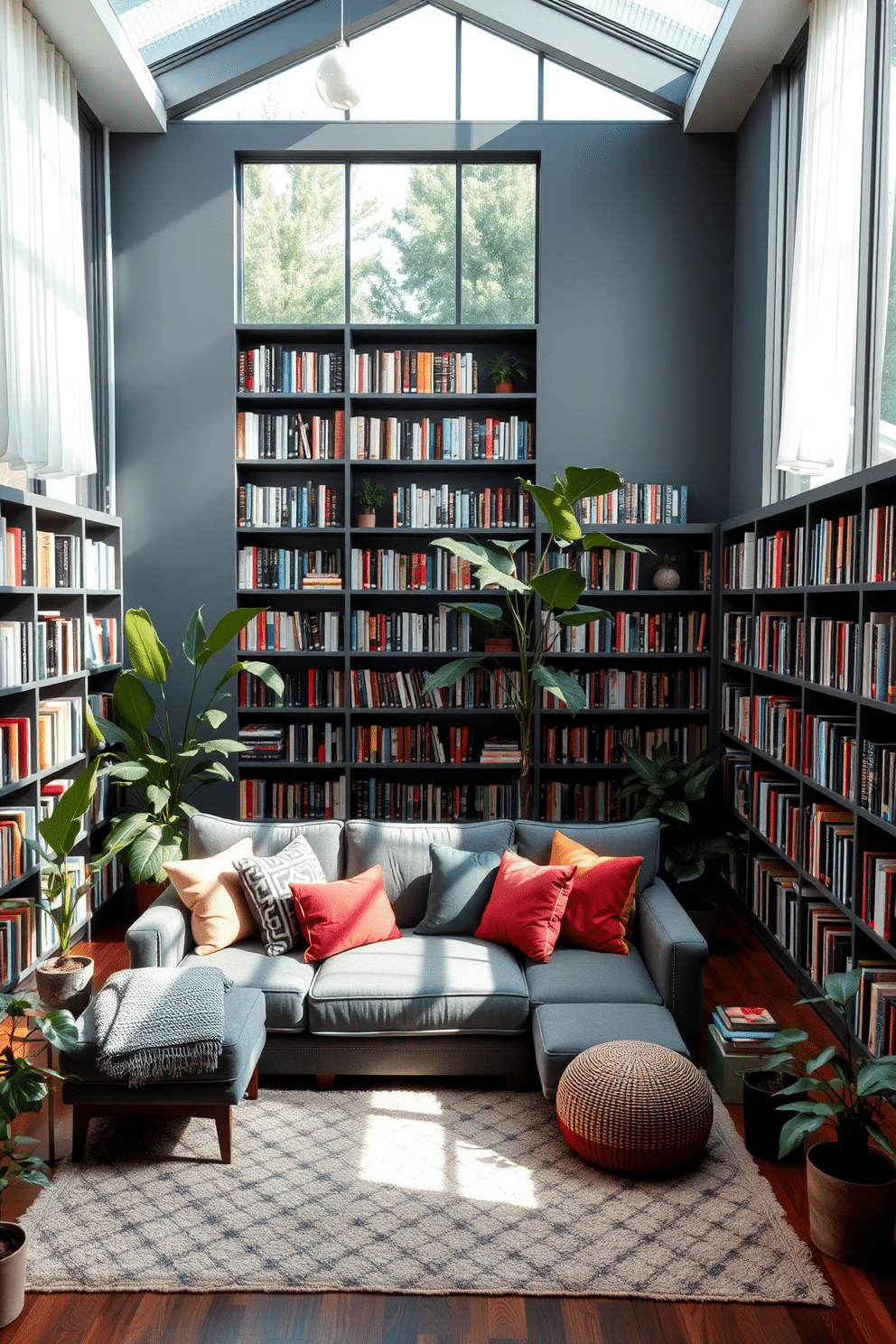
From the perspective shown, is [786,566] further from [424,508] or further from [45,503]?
[45,503]

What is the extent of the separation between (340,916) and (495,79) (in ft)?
16.1

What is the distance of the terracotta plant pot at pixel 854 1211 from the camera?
2.56 metres

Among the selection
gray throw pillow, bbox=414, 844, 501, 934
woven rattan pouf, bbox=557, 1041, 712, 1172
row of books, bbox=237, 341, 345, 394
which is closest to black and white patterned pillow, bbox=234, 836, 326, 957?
gray throw pillow, bbox=414, 844, 501, 934

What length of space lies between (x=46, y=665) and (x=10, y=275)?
166 cm

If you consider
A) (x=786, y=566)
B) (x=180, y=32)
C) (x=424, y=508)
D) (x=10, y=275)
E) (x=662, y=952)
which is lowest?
(x=662, y=952)

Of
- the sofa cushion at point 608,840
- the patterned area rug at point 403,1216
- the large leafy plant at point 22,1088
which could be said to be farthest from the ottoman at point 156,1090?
the sofa cushion at point 608,840

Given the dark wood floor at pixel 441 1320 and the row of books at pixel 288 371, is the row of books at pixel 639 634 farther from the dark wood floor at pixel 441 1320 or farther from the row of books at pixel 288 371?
the dark wood floor at pixel 441 1320

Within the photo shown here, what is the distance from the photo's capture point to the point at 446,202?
6082 mm

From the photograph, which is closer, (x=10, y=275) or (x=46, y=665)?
(x=10, y=275)

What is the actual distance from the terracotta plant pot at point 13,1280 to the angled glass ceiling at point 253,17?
5.47 m

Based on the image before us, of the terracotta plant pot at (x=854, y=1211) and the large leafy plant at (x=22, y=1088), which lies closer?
the large leafy plant at (x=22, y=1088)

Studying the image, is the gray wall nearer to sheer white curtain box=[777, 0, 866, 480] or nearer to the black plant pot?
sheer white curtain box=[777, 0, 866, 480]

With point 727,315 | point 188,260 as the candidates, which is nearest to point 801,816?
point 727,315

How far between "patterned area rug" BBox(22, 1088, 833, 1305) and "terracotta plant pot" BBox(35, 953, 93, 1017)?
957mm
